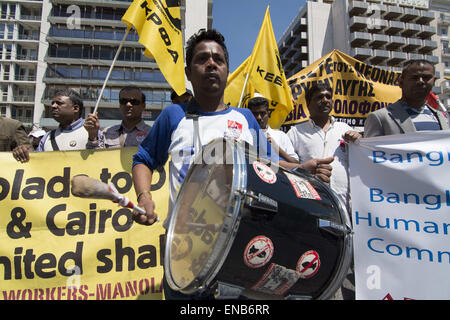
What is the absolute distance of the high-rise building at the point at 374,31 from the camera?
52875 mm

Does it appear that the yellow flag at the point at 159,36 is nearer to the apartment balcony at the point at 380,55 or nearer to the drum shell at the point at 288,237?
the drum shell at the point at 288,237

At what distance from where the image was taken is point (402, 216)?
215 cm

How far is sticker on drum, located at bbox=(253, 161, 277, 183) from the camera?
1.29 meters

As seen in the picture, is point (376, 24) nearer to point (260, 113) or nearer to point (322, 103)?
point (260, 113)

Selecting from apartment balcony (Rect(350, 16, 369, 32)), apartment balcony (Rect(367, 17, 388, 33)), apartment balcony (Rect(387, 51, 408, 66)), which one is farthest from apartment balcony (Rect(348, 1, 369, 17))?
apartment balcony (Rect(387, 51, 408, 66))

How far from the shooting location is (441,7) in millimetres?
64188

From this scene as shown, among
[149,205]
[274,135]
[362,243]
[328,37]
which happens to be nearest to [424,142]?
[362,243]

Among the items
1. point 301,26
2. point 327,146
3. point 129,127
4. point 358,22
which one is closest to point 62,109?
point 129,127

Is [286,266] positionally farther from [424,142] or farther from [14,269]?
[14,269]

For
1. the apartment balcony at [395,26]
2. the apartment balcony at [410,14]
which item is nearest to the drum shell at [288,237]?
the apartment balcony at [395,26]

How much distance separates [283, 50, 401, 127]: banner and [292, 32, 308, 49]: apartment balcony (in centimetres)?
5743

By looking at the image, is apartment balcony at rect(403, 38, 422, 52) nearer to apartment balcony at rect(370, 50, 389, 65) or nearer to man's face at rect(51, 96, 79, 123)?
apartment balcony at rect(370, 50, 389, 65)

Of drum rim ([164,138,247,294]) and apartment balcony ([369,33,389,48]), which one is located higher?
apartment balcony ([369,33,389,48])

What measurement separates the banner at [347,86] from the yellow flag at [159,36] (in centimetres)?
291
